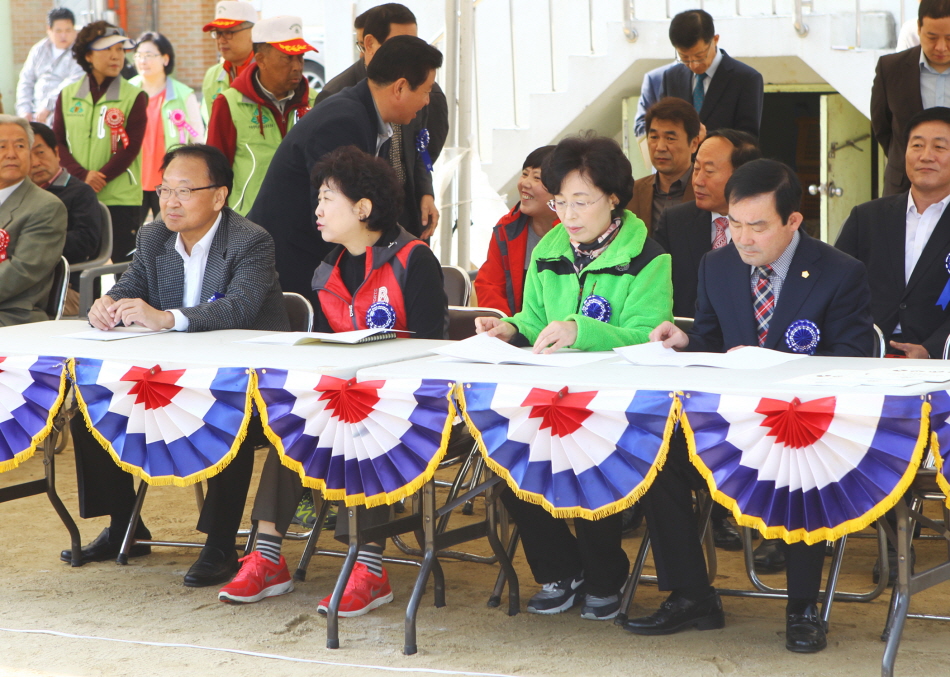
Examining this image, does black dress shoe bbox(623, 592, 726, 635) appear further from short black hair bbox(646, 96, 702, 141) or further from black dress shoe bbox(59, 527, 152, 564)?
short black hair bbox(646, 96, 702, 141)

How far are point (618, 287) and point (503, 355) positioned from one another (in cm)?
48

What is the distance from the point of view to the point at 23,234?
4.50 meters

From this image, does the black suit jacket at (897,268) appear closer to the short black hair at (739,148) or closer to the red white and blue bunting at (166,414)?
the short black hair at (739,148)

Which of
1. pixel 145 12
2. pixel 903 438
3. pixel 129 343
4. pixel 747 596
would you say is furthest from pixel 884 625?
pixel 145 12

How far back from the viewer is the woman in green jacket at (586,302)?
2.90 m

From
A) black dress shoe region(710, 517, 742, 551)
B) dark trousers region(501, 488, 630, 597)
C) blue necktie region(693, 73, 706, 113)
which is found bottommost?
black dress shoe region(710, 517, 742, 551)

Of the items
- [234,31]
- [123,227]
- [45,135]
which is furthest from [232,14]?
[123,227]

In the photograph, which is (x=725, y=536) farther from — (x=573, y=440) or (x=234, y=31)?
(x=234, y=31)

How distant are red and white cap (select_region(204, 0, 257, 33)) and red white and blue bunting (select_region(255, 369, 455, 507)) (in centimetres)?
371

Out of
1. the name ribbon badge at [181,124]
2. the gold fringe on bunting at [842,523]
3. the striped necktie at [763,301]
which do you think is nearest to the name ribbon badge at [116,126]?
the name ribbon badge at [181,124]

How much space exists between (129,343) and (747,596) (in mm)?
1732

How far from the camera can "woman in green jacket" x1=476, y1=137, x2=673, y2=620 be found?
2.90m

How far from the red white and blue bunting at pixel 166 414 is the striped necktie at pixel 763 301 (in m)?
1.29

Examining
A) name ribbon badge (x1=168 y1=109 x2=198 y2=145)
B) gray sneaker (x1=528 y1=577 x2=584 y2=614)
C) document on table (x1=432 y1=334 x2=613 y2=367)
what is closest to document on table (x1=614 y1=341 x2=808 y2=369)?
document on table (x1=432 y1=334 x2=613 y2=367)
